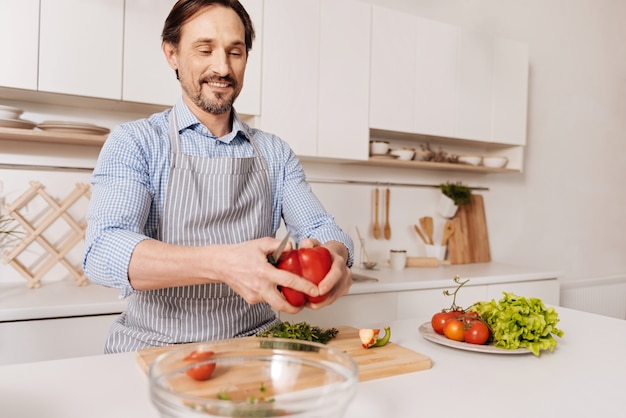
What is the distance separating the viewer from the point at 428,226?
333 cm

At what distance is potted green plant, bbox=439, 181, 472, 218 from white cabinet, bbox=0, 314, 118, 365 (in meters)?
2.18

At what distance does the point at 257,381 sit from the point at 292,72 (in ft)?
6.74

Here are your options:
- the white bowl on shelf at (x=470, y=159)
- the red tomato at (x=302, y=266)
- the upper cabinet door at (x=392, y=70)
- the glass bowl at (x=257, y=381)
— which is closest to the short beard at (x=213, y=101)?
the red tomato at (x=302, y=266)

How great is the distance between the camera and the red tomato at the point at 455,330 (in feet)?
4.05

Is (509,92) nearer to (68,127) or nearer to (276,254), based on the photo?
(68,127)

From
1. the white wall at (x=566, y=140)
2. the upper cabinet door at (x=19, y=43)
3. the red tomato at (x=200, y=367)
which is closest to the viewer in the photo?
the red tomato at (x=200, y=367)

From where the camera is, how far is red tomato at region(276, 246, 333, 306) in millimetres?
1006

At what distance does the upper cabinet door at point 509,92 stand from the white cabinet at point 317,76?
994 millimetres

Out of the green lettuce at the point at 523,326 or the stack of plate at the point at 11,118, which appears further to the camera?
the stack of plate at the point at 11,118

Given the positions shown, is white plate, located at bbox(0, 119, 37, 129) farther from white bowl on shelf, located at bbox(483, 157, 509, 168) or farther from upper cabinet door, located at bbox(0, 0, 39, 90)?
white bowl on shelf, located at bbox(483, 157, 509, 168)

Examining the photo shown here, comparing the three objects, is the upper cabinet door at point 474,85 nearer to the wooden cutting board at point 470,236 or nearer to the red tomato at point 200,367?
the wooden cutting board at point 470,236

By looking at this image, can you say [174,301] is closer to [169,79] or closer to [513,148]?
[169,79]

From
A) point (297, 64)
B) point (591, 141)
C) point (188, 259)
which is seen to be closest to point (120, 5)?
point (297, 64)

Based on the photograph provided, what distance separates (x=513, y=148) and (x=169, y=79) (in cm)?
232
